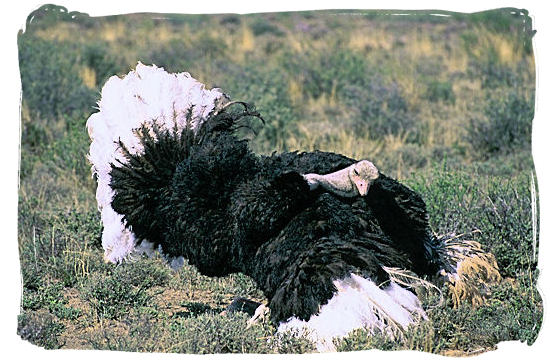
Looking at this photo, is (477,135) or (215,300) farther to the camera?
(477,135)

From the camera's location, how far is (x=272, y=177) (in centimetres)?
438

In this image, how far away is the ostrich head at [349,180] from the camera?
14.1 ft

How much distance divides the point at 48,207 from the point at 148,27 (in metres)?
3.50

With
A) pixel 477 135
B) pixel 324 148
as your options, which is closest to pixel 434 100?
pixel 477 135

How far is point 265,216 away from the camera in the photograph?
429cm

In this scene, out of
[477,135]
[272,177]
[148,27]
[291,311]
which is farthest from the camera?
[148,27]

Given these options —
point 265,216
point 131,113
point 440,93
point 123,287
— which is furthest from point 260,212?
point 440,93

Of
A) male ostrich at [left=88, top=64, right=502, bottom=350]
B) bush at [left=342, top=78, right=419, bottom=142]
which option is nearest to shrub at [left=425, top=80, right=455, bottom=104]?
bush at [left=342, top=78, right=419, bottom=142]

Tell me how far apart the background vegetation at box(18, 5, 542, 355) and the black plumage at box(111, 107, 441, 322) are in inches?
10.1

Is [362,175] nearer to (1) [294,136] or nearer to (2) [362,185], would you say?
(2) [362,185]

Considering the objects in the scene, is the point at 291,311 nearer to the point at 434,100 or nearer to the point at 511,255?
the point at 511,255

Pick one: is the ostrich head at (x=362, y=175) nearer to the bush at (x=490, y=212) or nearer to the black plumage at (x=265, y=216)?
the black plumage at (x=265, y=216)

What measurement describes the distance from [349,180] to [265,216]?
40 cm

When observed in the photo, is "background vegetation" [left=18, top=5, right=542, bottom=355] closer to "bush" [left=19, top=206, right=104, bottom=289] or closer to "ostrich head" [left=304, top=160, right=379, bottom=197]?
"bush" [left=19, top=206, right=104, bottom=289]
